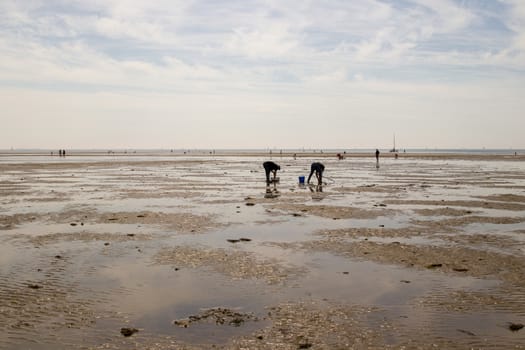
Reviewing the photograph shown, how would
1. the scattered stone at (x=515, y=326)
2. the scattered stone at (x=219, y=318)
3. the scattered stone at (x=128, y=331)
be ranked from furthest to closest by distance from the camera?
the scattered stone at (x=219, y=318), the scattered stone at (x=515, y=326), the scattered stone at (x=128, y=331)

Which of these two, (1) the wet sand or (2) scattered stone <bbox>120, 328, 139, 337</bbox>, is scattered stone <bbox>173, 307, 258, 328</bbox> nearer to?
(1) the wet sand

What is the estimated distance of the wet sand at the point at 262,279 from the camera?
728 cm

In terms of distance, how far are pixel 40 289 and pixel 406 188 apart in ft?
92.4

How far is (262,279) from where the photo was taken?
34.0ft

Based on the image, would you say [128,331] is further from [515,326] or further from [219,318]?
[515,326]

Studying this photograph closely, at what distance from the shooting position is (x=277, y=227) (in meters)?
17.1

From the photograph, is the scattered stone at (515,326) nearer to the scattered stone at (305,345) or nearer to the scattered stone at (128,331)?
the scattered stone at (305,345)

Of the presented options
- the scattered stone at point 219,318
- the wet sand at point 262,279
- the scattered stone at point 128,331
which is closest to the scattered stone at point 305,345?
the wet sand at point 262,279

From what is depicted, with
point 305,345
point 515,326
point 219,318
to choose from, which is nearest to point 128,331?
point 219,318

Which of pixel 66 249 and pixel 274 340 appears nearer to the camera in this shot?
pixel 274 340

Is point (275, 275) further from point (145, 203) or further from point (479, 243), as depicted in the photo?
point (145, 203)

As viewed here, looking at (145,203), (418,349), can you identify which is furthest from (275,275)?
(145,203)

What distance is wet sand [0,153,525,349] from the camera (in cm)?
728

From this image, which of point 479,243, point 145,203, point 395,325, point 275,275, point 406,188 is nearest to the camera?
point 395,325
